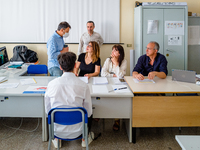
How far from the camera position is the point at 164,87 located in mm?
2367

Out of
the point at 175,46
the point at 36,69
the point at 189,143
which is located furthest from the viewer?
the point at 175,46

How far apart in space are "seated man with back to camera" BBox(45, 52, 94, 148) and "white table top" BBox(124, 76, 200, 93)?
2.22 feet

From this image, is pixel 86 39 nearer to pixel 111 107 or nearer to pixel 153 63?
pixel 153 63

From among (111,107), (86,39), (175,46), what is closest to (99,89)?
(111,107)

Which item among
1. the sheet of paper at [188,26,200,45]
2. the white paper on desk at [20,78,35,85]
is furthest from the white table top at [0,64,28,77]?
the sheet of paper at [188,26,200,45]

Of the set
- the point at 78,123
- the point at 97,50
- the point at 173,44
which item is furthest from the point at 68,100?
the point at 173,44

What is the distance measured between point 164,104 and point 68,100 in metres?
1.12

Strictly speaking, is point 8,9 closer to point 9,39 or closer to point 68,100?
point 9,39

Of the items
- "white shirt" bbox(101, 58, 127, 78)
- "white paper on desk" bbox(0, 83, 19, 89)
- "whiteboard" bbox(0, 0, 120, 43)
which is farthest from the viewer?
"whiteboard" bbox(0, 0, 120, 43)

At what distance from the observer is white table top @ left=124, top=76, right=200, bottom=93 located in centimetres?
221

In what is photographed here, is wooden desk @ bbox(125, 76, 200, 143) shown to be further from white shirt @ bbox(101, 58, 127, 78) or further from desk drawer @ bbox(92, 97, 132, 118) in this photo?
white shirt @ bbox(101, 58, 127, 78)

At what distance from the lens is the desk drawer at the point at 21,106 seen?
2312 mm

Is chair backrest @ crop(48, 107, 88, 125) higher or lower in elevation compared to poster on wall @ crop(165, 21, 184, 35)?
lower

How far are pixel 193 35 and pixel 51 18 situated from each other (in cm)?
332
